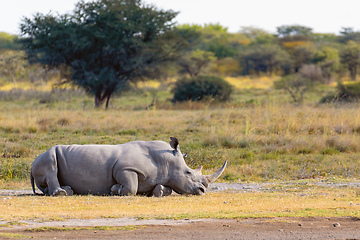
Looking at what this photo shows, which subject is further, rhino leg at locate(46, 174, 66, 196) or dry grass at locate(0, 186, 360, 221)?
rhino leg at locate(46, 174, 66, 196)

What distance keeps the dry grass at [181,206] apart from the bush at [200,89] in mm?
21218

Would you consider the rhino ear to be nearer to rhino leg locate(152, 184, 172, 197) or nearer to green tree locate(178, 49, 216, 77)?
rhino leg locate(152, 184, 172, 197)

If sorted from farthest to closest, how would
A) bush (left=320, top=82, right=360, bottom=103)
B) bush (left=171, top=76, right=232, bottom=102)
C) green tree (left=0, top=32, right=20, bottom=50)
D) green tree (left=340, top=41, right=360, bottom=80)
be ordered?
green tree (left=340, top=41, right=360, bottom=80) → green tree (left=0, top=32, right=20, bottom=50) → bush (left=171, top=76, right=232, bottom=102) → bush (left=320, top=82, right=360, bottom=103)

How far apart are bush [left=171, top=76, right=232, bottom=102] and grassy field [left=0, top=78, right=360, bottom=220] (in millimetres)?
7939

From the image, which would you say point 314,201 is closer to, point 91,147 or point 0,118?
point 91,147

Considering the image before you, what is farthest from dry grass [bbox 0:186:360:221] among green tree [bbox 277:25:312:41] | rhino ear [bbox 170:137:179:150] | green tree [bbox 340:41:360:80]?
green tree [bbox 277:25:312:41]

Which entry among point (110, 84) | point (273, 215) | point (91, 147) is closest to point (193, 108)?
point (110, 84)

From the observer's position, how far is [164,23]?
99.7 feet

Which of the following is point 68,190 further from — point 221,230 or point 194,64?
point 194,64

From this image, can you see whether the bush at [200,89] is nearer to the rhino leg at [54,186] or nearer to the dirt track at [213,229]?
the rhino leg at [54,186]

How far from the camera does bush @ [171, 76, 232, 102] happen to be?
30878 mm

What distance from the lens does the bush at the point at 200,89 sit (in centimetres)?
3088

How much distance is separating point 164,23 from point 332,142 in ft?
54.0

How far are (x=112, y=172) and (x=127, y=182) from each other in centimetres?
38
